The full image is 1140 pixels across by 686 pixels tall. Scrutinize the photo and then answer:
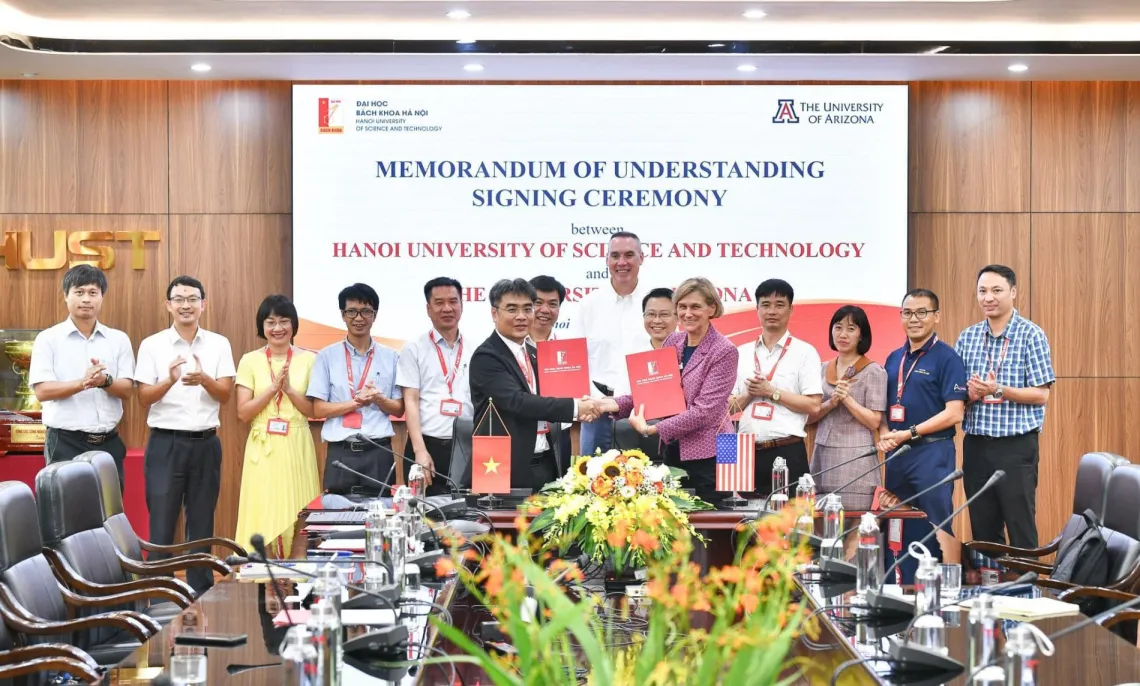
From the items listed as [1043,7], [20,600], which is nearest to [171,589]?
[20,600]

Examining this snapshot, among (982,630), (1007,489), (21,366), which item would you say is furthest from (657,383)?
(21,366)

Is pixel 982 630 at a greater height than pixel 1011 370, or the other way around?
pixel 1011 370

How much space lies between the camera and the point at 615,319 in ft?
20.8

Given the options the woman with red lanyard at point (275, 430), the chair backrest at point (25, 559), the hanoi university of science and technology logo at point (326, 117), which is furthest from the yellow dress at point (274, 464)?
the chair backrest at point (25, 559)

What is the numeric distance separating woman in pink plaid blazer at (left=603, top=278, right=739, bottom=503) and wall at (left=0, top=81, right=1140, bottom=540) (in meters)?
2.76

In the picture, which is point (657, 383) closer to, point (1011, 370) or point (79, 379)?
point (1011, 370)

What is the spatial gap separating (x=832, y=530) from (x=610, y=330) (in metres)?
2.84

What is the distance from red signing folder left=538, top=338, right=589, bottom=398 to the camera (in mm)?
5016

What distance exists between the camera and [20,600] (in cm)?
341

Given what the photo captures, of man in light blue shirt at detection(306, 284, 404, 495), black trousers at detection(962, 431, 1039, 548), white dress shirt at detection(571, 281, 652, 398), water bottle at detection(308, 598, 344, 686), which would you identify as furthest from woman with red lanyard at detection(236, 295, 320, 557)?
water bottle at detection(308, 598, 344, 686)

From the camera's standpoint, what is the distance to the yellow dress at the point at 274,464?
19.5 feet

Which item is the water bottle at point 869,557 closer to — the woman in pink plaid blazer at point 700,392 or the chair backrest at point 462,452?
the woman in pink plaid blazer at point 700,392

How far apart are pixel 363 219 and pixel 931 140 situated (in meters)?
3.64

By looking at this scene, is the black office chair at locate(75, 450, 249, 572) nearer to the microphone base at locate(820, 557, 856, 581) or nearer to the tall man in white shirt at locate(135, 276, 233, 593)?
the tall man in white shirt at locate(135, 276, 233, 593)
